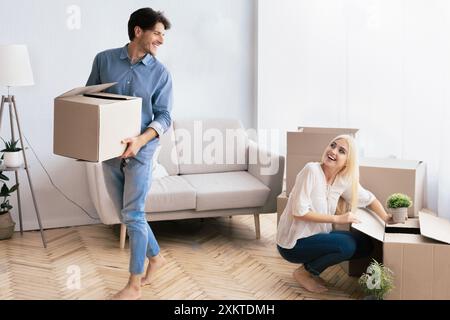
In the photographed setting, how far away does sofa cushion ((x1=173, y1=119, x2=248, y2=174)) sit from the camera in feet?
15.0

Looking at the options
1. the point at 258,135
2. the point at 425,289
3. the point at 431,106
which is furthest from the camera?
the point at 258,135

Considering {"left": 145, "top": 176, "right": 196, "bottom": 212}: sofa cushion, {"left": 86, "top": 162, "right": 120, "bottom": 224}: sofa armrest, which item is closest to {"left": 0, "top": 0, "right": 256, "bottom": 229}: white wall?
{"left": 86, "top": 162, "right": 120, "bottom": 224}: sofa armrest

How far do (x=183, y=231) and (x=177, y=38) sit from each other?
4.51ft

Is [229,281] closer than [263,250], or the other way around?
[229,281]

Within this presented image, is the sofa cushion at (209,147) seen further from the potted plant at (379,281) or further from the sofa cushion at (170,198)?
the potted plant at (379,281)

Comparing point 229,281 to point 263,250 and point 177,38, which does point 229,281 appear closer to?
point 263,250

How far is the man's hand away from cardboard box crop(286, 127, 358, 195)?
1.12 m

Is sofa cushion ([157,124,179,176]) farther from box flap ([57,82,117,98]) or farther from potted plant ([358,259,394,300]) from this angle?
potted plant ([358,259,394,300])

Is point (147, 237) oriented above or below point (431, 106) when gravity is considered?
below

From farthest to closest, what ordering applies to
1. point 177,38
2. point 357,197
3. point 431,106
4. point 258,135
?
point 258,135, point 177,38, point 431,106, point 357,197

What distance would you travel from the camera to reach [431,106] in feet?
13.0

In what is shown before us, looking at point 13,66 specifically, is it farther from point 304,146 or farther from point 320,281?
point 320,281

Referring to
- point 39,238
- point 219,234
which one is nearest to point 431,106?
point 219,234

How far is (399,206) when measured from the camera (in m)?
3.39
